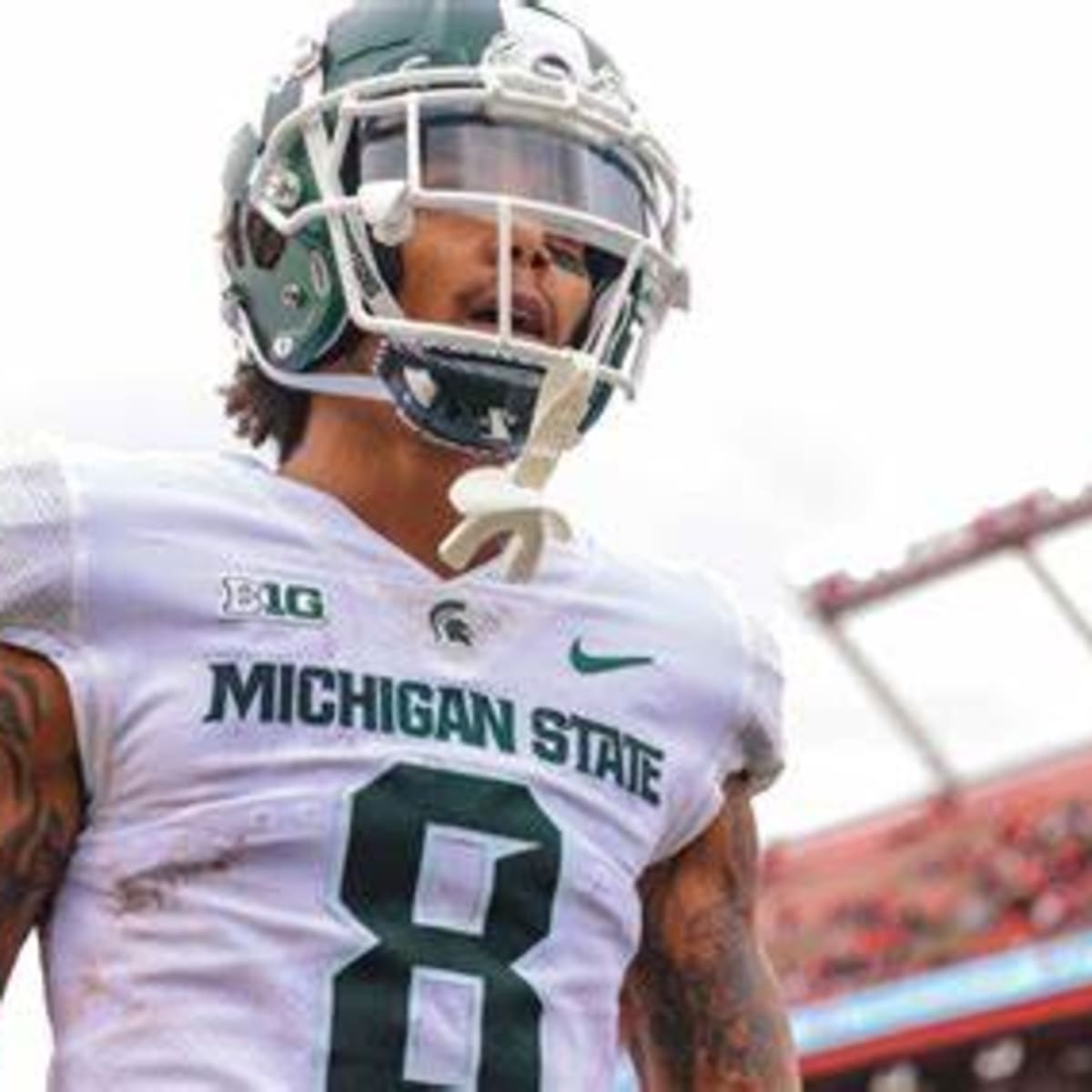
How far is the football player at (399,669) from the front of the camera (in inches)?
87.3

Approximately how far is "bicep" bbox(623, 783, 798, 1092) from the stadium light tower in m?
18.0

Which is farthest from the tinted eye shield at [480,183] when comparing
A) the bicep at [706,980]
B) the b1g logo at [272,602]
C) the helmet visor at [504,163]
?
the bicep at [706,980]

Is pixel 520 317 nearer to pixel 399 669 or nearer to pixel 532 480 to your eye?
pixel 532 480

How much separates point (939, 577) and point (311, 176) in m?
20.3

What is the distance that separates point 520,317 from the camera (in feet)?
7.65

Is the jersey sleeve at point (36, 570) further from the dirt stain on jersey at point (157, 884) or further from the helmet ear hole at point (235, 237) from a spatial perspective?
the helmet ear hole at point (235, 237)

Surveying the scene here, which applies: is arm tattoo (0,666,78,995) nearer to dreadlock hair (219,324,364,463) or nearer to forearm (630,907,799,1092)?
dreadlock hair (219,324,364,463)

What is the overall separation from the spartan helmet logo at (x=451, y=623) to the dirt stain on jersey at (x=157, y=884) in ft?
0.96

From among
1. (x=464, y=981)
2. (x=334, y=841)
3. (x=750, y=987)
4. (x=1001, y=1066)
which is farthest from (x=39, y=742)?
(x=1001, y=1066)

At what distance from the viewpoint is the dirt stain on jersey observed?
2.22 m

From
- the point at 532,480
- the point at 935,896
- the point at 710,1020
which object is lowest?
the point at 710,1020

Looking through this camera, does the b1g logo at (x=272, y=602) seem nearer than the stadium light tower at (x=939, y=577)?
Yes

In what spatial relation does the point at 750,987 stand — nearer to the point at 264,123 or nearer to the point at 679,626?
the point at 679,626

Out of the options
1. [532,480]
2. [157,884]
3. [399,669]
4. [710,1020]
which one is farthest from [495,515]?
[710,1020]
